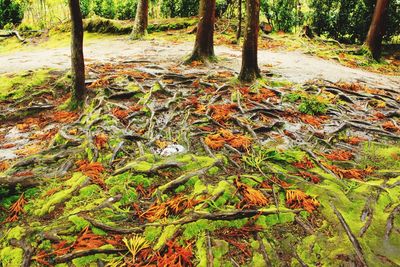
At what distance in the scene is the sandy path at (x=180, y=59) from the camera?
881 cm

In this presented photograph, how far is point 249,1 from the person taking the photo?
6.63 meters

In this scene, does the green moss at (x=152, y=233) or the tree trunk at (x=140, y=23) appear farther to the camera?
the tree trunk at (x=140, y=23)

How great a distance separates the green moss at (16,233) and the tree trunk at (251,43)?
224 inches

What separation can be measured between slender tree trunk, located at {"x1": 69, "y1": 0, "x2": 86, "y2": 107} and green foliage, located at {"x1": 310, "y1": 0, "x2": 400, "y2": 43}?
13790 mm

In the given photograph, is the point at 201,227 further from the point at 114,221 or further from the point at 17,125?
the point at 17,125

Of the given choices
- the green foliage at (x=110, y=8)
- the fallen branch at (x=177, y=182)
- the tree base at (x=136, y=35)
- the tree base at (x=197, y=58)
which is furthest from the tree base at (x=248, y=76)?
the green foliage at (x=110, y=8)

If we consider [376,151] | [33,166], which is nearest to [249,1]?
[376,151]

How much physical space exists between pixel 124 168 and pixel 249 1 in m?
4.95

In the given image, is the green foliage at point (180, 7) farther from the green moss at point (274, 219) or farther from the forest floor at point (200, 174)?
the green moss at point (274, 219)

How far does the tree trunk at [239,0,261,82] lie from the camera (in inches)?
262

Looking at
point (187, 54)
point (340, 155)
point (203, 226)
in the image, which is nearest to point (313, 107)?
point (340, 155)

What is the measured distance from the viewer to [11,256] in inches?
105

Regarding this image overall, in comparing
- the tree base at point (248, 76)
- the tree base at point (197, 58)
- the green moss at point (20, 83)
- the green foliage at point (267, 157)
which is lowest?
the green foliage at point (267, 157)

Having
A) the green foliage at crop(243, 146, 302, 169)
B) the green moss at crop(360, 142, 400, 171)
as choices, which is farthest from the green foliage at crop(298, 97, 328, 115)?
the green foliage at crop(243, 146, 302, 169)
